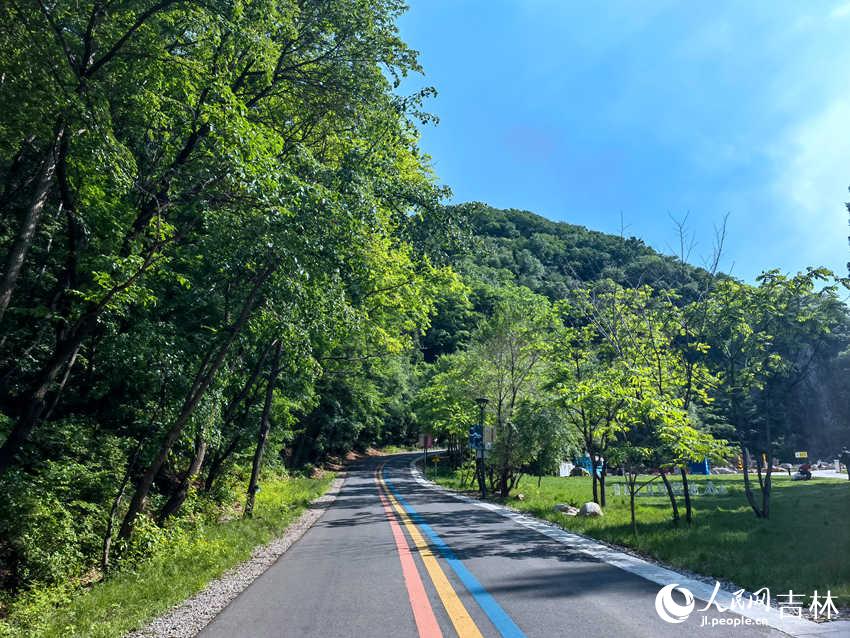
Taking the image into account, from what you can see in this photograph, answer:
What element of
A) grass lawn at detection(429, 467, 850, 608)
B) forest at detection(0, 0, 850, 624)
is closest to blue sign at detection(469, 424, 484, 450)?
grass lawn at detection(429, 467, 850, 608)

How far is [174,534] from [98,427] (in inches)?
154

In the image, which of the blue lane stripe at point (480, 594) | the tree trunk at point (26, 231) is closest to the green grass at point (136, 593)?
the blue lane stripe at point (480, 594)

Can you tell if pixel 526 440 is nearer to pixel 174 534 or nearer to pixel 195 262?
pixel 174 534

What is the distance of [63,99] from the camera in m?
6.26

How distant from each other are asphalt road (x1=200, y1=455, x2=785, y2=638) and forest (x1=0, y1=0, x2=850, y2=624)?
3.45 meters

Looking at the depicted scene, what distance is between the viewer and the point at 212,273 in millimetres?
9953

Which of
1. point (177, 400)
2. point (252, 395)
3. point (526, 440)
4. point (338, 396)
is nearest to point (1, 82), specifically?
point (177, 400)

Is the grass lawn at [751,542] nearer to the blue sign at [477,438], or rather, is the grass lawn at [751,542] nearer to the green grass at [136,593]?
the blue sign at [477,438]

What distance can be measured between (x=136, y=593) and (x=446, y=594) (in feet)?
12.5

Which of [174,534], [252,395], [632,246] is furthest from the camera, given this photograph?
[252,395]

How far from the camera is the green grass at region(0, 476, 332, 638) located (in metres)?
5.12

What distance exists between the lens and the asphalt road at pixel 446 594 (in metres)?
4.63

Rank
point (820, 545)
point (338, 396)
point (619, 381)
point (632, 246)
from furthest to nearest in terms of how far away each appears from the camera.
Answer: point (338, 396), point (632, 246), point (619, 381), point (820, 545)

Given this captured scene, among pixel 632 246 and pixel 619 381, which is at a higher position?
pixel 632 246
